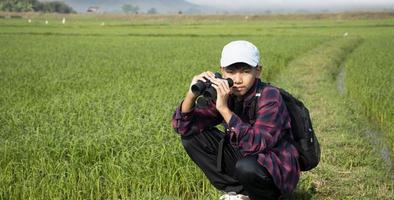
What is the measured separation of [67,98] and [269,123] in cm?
522

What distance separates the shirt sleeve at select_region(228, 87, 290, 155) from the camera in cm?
278

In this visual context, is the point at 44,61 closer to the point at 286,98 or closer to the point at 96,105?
the point at 96,105

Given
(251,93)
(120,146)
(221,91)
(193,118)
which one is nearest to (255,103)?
(251,93)

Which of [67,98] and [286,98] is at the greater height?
[286,98]

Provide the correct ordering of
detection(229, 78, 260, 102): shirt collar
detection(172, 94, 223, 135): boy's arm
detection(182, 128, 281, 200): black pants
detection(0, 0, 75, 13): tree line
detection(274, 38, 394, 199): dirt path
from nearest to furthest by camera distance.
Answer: detection(229, 78, 260, 102): shirt collar
detection(172, 94, 223, 135): boy's arm
detection(182, 128, 281, 200): black pants
detection(274, 38, 394, 199): dirt path
detection(0, 0, 75, 13): tree line

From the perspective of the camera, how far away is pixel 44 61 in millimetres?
13750

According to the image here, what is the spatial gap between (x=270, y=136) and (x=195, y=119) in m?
0.62

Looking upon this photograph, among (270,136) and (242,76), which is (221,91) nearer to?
(242,76)

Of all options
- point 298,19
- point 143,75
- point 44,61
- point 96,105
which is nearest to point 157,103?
point 96,105

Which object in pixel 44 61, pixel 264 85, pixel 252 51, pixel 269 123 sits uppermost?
pixel 252 51

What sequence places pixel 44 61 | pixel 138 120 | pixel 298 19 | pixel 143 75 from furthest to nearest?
pixel 298 19 < pixel 44 61 < pixel 143 75 < pixel 138 120

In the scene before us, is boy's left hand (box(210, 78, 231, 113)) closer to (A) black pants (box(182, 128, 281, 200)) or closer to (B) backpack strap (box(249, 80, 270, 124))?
(B) backpack strap (box(249, 80, 270, 124))

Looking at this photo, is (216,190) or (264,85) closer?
(264,85)

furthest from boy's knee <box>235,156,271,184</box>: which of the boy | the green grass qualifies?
the green grass
